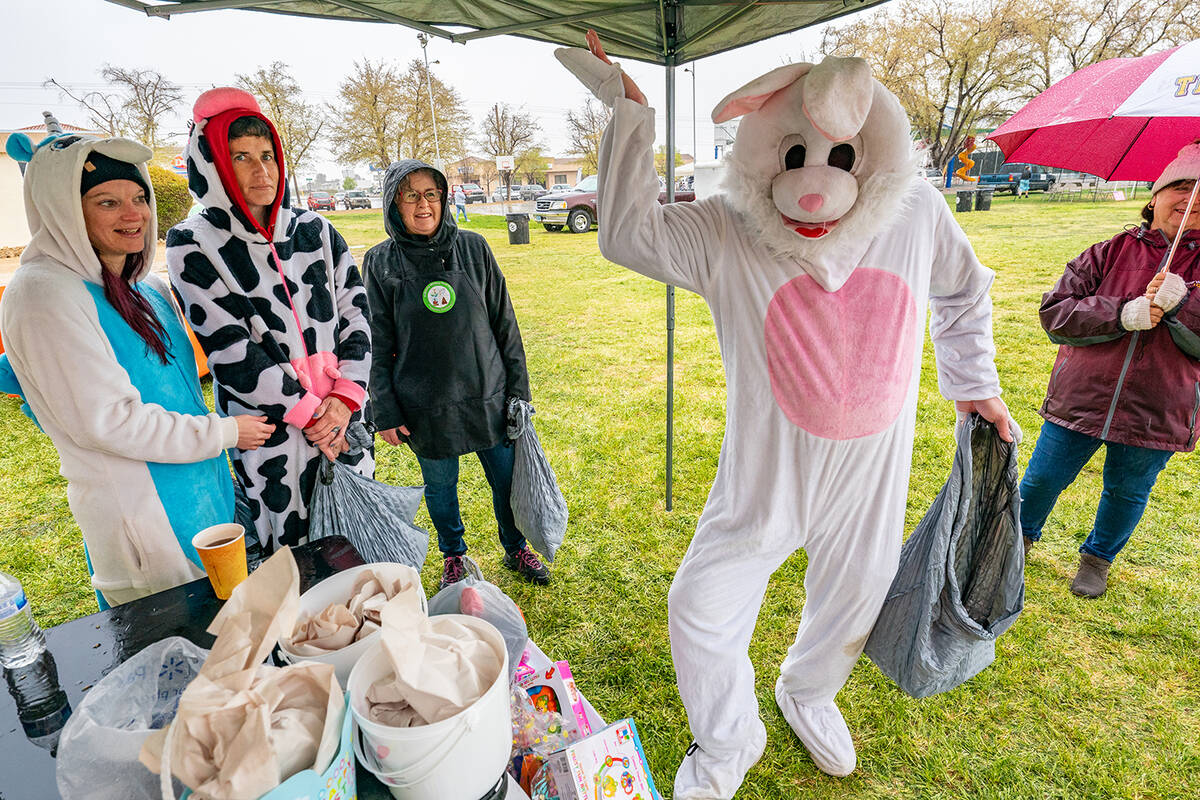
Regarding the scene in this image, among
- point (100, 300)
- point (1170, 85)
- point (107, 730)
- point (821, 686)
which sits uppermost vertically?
point (1170, 85)

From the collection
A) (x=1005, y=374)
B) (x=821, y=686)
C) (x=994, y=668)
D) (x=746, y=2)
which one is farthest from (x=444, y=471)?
(x=1005, y=374)

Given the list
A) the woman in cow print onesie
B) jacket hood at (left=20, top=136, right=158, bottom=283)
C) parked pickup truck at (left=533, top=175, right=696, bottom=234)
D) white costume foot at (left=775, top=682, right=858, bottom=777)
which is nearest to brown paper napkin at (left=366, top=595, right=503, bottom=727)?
the woman in cow print onesie

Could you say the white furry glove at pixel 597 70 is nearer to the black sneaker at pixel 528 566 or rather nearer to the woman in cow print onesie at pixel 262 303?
the woman in cow print onesie at pixel 262 303

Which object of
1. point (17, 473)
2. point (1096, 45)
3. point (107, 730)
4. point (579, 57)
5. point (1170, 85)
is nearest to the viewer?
point (107, 730)

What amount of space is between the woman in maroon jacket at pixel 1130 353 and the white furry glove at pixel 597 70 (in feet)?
6.00

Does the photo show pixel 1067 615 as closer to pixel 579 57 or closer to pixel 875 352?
pixel 875 352

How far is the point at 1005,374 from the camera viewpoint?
15.8 ft

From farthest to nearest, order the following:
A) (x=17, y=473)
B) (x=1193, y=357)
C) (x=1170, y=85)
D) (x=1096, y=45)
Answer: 1. (x=1096, y=45)
2. (x=17, y=473)
3. (x=1193, y=357)
4. (x=1170, y=85)

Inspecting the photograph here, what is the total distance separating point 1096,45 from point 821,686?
22843mm

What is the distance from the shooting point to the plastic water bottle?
100 centimetres

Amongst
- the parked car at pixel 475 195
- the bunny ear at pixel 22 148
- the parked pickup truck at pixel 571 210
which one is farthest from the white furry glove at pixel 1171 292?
the parked car at pixel 475 195

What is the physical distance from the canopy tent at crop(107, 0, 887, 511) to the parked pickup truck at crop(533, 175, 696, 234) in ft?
41.7

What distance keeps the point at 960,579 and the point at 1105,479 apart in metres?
1.14

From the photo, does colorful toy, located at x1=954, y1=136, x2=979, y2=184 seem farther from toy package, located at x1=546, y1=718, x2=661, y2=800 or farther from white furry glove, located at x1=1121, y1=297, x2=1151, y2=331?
toy package, located at x1=546, y1=718, x2=661, y2=800
